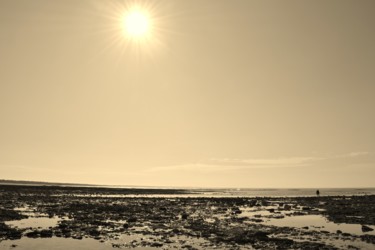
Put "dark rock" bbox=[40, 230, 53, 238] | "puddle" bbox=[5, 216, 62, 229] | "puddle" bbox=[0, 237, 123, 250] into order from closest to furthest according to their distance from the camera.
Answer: "puddle" bbox=[0, 237, 123, 250] < "dark rock" bbox=[40, 230, 53, 238] < "puddle" bbox=[5, 216, 62, 229]

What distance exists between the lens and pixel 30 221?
3372 cm

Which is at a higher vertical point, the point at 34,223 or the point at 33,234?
the point at 34,223

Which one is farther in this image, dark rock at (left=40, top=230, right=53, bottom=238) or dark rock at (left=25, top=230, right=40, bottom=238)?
dark rock at (left=40, top=230, right=53, bottom=238)

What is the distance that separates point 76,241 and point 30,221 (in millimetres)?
13031

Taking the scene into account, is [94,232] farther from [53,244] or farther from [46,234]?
[53,244]

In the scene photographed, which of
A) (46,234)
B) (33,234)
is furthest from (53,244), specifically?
(33,234)

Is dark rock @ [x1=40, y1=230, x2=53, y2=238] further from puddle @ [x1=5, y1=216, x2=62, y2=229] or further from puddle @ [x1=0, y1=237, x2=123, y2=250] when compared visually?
puddle @ [x1=5, y1=216, x2=62, y2=229]

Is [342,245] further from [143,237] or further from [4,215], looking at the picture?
[4,215]

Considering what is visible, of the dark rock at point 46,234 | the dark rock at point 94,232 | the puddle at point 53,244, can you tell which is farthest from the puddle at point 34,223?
the puddle at point 53,244

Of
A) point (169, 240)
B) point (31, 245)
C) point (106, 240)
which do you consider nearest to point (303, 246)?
point (169, 240)

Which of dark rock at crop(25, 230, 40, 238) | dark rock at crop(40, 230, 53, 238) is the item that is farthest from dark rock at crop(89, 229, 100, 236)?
dark rock at crop(25, 230, 40, 238)

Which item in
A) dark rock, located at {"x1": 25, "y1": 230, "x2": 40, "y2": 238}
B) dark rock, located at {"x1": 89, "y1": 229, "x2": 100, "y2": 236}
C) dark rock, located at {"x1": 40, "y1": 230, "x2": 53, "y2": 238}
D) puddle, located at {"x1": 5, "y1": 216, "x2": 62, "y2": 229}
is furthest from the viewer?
puddle, located at {"x1": 5, "y1": 216, "x2": 62, "y2": 229}

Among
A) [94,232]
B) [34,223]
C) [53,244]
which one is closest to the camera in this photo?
[53,244]

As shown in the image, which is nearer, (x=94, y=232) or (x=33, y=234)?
(x=33, y=234)
